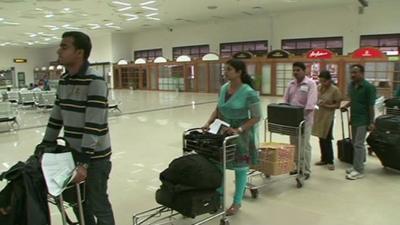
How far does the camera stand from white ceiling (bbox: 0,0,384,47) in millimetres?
14736

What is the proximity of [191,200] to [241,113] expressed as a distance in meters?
1.01

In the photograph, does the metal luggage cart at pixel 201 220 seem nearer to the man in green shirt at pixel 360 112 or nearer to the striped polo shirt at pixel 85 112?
the striped polo shirt at pixel 85 112

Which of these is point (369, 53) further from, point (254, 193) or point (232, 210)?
point (232, 210)

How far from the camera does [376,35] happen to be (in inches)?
659

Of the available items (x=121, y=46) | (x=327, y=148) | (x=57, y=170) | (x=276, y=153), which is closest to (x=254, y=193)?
(x=276, y=153)

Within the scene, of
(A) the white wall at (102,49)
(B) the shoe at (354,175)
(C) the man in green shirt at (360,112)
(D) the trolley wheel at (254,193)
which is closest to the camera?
(D) the trolley wheel at (254,193)

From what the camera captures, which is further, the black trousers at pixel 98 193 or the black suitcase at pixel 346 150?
the black suitcase at pixel 346 150

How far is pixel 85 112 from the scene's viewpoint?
223 centimetres

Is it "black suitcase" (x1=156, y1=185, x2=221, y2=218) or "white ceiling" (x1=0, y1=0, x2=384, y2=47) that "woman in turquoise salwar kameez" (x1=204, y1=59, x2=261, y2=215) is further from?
"white ceiling" (x1=0, y1=0, x2=384, y2=47)

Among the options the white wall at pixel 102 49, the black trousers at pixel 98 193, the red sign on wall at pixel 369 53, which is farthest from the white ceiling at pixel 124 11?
the black trousers at pixel 98 193

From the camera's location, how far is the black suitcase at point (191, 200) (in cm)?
273

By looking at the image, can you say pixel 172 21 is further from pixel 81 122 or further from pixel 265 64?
pixel 81 122

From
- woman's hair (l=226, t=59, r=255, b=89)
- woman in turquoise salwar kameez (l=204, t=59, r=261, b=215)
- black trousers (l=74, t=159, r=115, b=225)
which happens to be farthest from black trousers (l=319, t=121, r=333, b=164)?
black trousers (l=74, t=159, r=115, b=225)

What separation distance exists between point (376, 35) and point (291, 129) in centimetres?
1468
